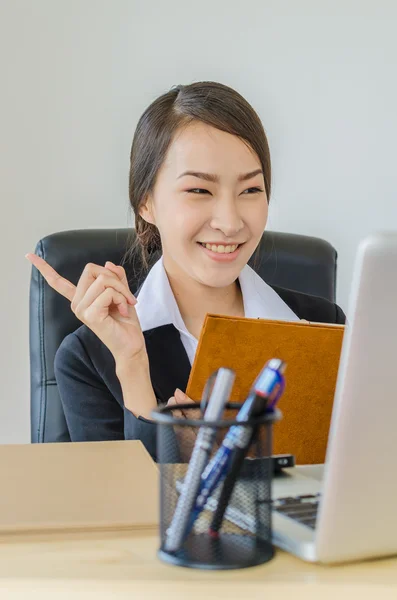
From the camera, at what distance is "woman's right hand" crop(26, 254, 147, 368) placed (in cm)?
116

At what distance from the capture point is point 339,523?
0.56 metres

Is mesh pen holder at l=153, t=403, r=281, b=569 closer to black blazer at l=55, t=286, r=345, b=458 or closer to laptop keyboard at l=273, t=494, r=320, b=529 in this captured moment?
laptop keyboard at l=273, t=494, r=320, b=529

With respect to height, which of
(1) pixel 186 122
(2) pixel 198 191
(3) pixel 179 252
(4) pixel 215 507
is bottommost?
(4) pixel 215 507

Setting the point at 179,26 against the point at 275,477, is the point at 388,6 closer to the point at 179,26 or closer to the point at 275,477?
the point at 179,26

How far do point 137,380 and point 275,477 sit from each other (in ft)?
1.50

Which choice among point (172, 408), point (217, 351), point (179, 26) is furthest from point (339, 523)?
point (179, 26)

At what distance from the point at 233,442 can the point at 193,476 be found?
38 millimetres

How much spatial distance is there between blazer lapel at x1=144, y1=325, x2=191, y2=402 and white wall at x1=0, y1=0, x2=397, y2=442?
32.1 inches

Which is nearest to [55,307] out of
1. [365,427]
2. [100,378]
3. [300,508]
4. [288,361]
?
[100,378]

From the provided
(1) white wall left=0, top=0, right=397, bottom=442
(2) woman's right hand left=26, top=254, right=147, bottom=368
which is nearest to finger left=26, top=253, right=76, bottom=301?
(2) woman's right hand left=26, top=254, right=147, bottom=368

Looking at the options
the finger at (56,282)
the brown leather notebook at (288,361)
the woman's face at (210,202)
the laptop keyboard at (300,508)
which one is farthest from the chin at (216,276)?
the laptop keyboard at (300,508)

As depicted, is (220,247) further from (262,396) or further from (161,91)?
(161,91)

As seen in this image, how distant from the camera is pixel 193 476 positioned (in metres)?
0.60

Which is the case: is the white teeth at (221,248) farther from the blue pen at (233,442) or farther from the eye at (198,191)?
the blue pen at (233,442)
